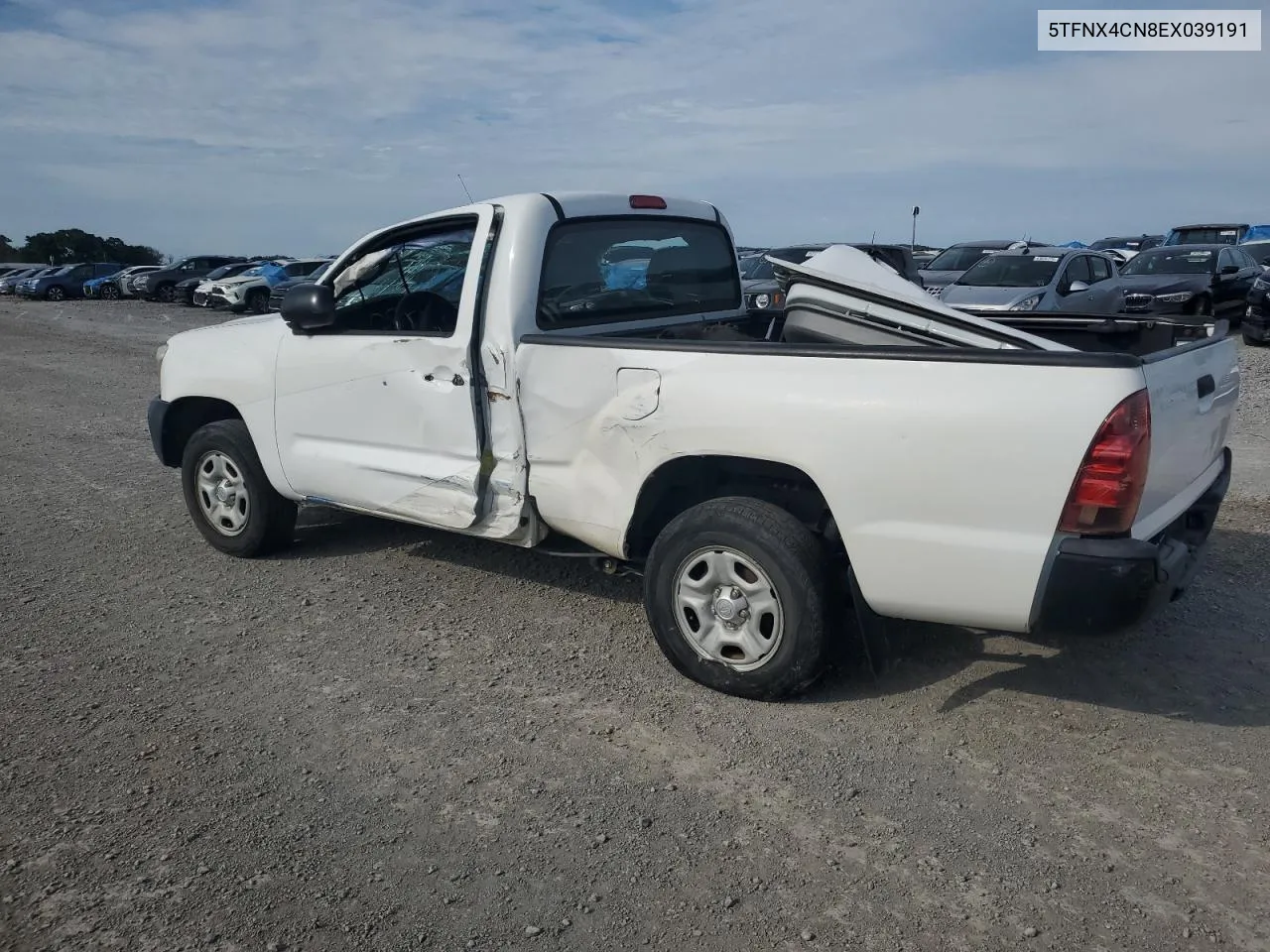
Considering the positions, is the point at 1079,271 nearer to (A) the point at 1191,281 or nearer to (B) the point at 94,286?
(A) the point at 1191,281

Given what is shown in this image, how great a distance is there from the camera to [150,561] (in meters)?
5.88

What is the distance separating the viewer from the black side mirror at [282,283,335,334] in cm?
497

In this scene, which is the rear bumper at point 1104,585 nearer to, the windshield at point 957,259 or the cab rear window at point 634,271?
the cab rear window at point 634,271

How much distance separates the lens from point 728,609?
397cm

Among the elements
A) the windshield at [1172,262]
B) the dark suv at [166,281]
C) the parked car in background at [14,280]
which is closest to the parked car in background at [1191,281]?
the windshield at [1172,262]

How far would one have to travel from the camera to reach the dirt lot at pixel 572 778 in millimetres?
2830

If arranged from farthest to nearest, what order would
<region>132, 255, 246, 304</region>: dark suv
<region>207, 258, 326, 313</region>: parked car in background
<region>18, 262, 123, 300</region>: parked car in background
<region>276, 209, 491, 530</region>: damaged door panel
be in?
<region>18, 262, 123, 300</region>: parked car in background, <region>132, 255, 246, 304</region>: dark suv, <region>207, 258, 326, 313</region>: parked car in background, <region>276, 209, 491, 530</region>: damaged door panel

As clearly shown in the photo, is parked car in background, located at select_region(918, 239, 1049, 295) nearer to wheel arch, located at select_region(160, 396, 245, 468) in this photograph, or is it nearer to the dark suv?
wheel arch, located at select_region(160, 396, 245, 468)

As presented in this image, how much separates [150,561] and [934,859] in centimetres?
461

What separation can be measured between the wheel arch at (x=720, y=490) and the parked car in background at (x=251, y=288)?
87.9 feet

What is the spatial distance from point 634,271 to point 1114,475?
8.60 ft

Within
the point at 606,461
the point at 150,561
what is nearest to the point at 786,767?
the point at 606,461

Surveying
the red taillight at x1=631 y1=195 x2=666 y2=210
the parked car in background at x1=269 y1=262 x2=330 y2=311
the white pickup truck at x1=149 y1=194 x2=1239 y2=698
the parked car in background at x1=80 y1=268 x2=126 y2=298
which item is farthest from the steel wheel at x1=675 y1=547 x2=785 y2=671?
the parked car in background at x1=80 y1=268 x2=126 y2=298

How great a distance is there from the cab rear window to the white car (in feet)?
83.3
